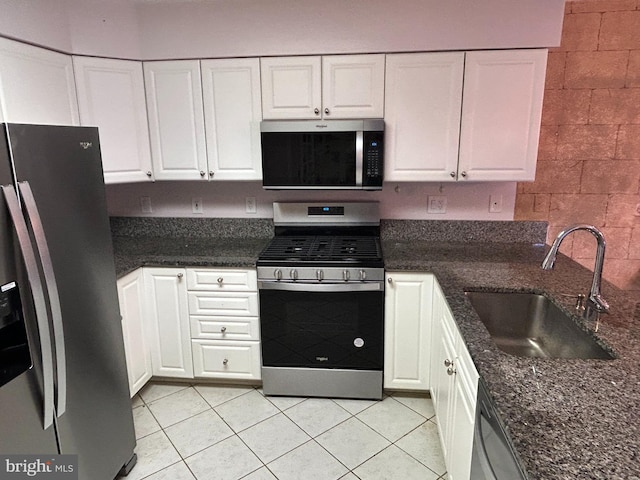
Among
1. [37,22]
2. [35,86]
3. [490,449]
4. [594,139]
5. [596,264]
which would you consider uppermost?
[37,22]

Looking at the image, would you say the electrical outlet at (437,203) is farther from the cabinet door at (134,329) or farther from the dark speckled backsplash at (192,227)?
the cabinet door at (134,329)

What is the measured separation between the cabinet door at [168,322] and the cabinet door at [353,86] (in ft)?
4.36

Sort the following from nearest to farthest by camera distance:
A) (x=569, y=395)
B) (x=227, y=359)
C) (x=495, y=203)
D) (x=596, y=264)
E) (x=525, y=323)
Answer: (x=569, y=395)
(x=596, y=264)
(x=525, y=323)
(x=227, y=359)
(x=495, y=203)

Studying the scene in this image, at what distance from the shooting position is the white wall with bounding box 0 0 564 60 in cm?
213

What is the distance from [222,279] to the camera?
2389 millimetres

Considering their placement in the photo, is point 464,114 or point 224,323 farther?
point 224,323

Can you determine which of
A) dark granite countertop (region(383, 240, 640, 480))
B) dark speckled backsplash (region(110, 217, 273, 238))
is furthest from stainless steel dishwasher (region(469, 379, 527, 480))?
dark speckled backsplash (region(110, 217, 273, 238))

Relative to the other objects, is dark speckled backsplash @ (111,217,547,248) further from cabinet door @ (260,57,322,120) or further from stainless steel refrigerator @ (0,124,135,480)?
stainless steel refrigerator @ (0,124,135,480)

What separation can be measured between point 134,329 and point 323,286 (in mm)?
1122

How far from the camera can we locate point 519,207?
2.66 metres

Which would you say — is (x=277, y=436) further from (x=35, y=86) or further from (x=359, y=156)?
(x=35, y=86)

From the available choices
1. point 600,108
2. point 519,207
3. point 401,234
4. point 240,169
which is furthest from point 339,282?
point 600,108

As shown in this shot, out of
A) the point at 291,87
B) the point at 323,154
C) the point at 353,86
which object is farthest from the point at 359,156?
the point at 291,87
